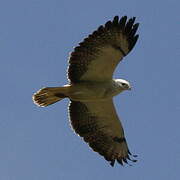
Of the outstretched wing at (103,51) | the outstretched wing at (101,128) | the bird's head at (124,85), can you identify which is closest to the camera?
the outstretched wing at (103,51)

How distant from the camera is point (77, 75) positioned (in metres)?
16.6

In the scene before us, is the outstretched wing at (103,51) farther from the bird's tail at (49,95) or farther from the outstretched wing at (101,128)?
the outstretched wing at (101,128)

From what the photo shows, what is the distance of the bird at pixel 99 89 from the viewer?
639 inches

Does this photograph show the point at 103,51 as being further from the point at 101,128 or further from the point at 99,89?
the point at 101,128

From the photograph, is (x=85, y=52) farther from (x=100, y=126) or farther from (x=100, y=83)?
(x=100, y=126)

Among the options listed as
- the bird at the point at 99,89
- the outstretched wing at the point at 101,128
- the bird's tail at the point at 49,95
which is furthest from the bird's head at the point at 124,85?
the bird's tail at the point at 49,95

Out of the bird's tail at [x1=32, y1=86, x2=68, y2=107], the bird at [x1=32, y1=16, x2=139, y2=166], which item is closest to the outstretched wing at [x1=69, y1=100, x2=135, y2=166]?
the bird at [x1=32, y1=16, x2=139, y2=166]

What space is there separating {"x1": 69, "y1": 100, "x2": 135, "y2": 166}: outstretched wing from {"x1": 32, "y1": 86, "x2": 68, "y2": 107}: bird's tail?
2.40ft

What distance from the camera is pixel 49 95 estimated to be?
16.5 meters

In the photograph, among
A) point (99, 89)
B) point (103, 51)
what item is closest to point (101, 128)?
point (99, 89)

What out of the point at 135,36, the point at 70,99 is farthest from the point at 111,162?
the point at 135,36

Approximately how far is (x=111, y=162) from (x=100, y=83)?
1.99m

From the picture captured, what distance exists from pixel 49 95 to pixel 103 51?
154 centimetres

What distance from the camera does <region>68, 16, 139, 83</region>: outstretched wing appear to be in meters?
16.2
